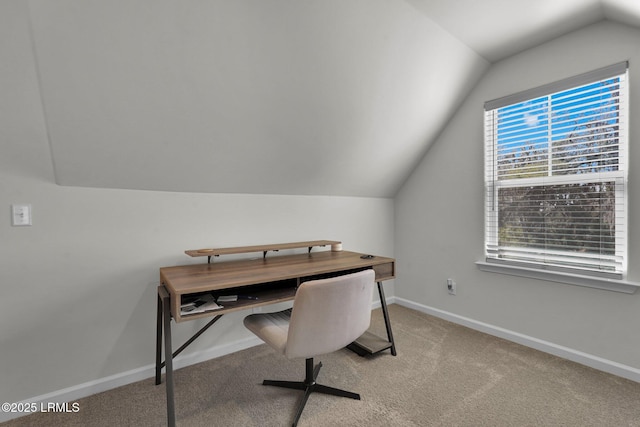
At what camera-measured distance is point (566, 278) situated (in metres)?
2.22

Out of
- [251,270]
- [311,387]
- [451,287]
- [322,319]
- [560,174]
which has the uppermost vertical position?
[560,174]

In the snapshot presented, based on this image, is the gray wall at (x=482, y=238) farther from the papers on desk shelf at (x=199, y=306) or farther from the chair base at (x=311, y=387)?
the papers on desk shelf at (x=199, y=306)

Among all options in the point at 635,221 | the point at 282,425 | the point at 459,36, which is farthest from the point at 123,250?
the point at 635,221

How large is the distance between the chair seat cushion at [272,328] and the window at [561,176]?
1978 millimetres

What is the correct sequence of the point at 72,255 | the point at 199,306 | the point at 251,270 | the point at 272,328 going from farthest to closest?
1. the point at 251,270
2. the point at 72,255
3. the point at 272,328
4. the point at 199,306

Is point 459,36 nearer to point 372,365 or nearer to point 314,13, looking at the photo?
point 314,13

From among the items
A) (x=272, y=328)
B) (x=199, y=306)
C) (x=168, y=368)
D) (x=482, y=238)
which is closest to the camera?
(x=168, y=368)

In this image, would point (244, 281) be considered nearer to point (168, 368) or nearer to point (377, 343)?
point (168, 368)

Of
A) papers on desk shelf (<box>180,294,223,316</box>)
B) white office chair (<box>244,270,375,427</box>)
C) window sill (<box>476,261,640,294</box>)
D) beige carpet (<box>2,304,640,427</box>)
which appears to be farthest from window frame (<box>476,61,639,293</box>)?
papers on desk shelf (<box>180,294,223,316</box>)

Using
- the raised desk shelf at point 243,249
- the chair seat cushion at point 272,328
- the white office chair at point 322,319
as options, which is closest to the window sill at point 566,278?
the raised desk shelf at point 243,249

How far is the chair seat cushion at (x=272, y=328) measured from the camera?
1.55m

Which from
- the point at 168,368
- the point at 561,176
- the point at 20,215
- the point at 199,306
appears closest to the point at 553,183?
the point at 561,176

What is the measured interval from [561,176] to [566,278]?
0.75m

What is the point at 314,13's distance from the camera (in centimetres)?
164
